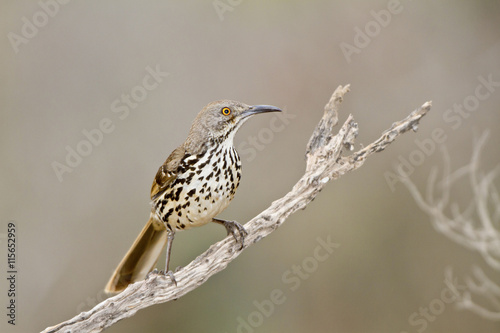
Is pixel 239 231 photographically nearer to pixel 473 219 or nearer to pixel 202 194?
pixel 202 194

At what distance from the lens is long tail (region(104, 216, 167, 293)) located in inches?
157

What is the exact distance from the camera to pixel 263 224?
12.6 feet

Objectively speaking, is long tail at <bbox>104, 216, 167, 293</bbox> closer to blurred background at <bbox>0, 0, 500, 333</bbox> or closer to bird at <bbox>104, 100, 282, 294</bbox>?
bird at <bbox>104, 100, 282, 294</bbox>

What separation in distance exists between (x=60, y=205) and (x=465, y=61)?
5125mm

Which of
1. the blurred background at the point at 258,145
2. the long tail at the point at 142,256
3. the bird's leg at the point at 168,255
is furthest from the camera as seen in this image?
the blurred background at the point at 258,145

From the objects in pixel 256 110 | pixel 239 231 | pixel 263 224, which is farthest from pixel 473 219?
pixel 256 110

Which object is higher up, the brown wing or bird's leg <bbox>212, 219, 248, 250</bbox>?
the brown wing

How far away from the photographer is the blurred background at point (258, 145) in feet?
21.3

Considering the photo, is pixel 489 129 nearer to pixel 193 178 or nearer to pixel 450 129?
pixel 450 129

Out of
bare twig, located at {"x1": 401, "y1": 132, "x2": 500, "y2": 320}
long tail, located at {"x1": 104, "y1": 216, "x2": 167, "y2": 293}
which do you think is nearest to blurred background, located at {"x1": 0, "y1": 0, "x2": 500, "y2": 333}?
bare twig, located at {"x1": 401, "y1": 132, "x2": 500, "y2": 320}

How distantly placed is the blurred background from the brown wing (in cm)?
266

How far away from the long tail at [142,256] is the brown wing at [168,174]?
290 millimetres

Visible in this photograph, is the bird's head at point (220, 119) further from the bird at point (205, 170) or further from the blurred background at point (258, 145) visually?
the blurred background at point (258, 145)

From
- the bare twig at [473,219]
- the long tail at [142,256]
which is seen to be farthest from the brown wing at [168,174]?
the bare twig at [473,219]
